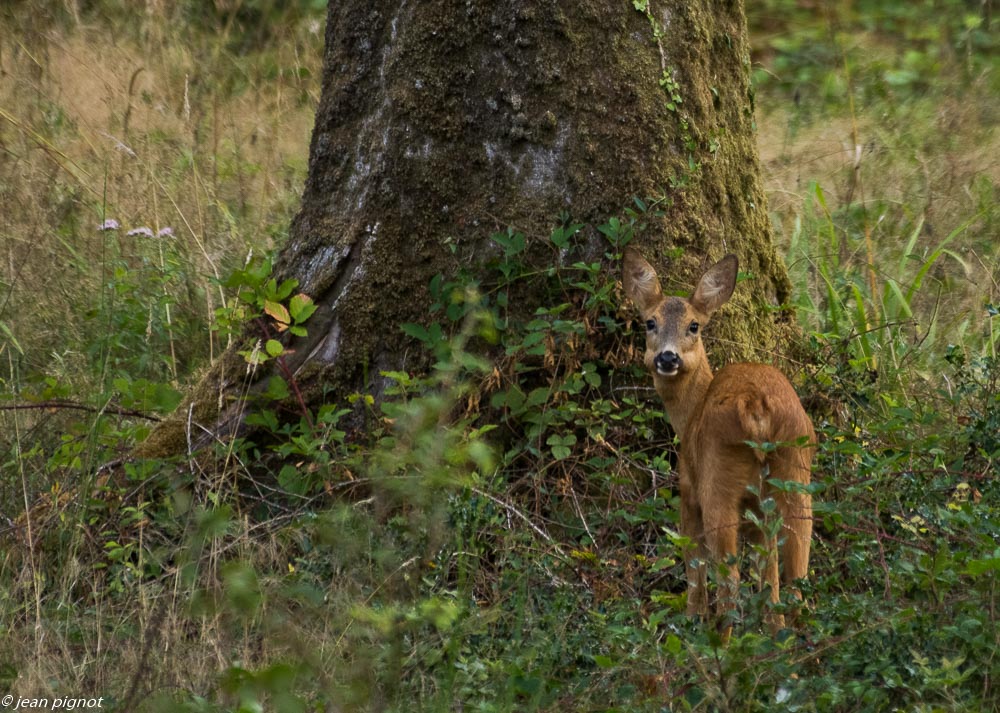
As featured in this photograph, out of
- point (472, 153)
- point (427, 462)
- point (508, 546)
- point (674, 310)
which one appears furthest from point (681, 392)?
point (427, 462)

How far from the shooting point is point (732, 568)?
3543 mm

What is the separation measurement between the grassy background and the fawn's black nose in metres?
0.32

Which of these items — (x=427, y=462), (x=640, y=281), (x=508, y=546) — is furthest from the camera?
(x=640, y=281)

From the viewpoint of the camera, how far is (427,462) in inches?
90.4

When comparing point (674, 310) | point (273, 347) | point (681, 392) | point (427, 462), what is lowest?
point (273, 347)

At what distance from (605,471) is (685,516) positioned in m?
0.55

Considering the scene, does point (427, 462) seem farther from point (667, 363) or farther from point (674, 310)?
point (674, 310)

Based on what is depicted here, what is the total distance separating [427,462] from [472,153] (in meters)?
2.47

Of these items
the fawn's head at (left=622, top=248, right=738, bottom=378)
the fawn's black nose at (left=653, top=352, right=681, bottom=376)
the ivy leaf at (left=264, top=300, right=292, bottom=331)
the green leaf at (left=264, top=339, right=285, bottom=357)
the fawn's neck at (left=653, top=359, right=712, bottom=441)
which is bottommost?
the green leaf at (left=264, top=339, right=285, bottom=357)

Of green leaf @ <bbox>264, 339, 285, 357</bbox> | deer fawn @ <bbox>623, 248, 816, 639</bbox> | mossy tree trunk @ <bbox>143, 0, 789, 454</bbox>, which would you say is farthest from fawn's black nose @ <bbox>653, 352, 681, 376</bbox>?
green leaf @ <bbox>264, 339, 285, 357</bbox>

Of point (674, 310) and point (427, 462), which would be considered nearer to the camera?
point (427, 462)

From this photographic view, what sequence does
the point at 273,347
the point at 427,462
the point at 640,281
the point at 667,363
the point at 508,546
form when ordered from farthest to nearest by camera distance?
the point at 273,347 → the point at 640,281 → the point at 667,363 → the point at 508,546 → the point at 427,462

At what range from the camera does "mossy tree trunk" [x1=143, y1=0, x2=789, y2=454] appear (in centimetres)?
456

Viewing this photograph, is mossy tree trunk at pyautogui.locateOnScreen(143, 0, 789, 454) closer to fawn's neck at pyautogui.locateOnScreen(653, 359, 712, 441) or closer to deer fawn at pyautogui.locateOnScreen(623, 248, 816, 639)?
fawn's neck at pyautogui.locateOnScreen(653, 359, 712, 441)
